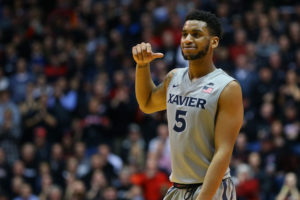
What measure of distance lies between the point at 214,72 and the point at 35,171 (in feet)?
→ 28.9

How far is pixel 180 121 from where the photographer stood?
4.58 meters

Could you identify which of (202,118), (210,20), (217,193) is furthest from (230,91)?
(217,193)

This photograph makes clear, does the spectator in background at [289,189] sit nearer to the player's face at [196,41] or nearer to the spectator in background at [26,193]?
the spectator in background at [26,193]

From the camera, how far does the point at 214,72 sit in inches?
184

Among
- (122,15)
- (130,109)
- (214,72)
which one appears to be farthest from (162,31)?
(214,72)

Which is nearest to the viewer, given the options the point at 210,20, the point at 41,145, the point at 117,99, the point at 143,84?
the point at 210,20

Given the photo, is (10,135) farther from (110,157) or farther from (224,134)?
(224,134)

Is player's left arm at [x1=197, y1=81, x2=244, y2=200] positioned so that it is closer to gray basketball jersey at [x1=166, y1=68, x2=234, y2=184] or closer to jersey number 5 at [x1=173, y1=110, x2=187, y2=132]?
gray basketball jersey at [x1=166, y1=68, x2=234, y2=184]

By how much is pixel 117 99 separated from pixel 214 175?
948cm

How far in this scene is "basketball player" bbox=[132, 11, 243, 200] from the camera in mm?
4398

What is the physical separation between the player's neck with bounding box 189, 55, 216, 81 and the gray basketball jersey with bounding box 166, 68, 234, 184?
0.15 feet

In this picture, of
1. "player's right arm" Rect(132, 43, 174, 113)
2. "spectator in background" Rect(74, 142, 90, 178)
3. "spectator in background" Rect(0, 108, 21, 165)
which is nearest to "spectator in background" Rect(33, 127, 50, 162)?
"spectator in background" Rect(0, 108, 21, 165)

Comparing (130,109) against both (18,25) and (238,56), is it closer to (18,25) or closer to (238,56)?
(238,56)

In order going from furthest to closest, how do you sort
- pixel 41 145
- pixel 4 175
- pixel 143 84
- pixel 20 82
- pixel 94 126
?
pixel 20 82, pixel 94 126, pixel 41 145, pixel 4 175, pixel 143 84
